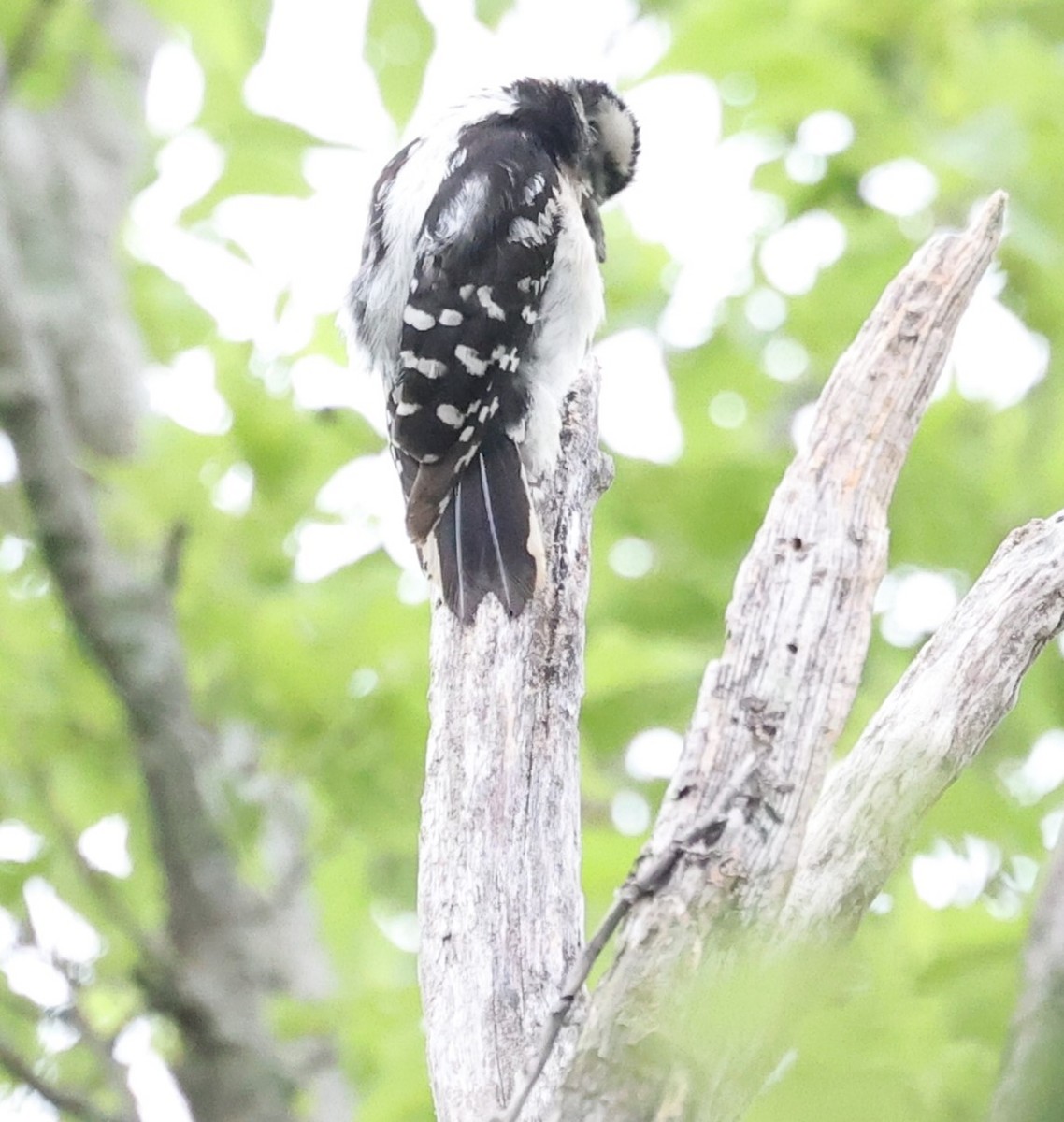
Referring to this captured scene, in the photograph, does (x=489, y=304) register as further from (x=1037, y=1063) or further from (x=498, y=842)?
(x=1037, y=1063)

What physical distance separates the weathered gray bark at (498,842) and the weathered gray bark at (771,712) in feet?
1.21

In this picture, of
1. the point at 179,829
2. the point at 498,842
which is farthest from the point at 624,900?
the point at 179,829

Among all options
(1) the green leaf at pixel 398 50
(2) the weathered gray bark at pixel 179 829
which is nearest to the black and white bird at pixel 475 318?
(1) the green leaf at pixel 398 50

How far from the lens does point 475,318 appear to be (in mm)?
3080

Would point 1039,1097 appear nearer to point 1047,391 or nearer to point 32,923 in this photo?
point 32,923

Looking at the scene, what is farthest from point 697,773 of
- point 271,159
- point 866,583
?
point 271,159

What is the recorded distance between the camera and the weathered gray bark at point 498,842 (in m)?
1.95

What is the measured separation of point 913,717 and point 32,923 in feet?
7.29

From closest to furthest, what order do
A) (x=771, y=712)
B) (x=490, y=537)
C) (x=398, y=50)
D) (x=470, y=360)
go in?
(x=771, y=712), (x=490, y=537), (x=470, y=360), (x=398, y=50)

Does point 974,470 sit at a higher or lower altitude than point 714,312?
lower

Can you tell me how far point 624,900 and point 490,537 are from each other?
1165 millimetres

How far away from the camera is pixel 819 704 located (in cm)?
192

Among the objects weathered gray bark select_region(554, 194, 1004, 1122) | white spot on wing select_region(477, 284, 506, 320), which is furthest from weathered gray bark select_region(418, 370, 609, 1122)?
white spot on wing select_region(477, 284, 506, 320)

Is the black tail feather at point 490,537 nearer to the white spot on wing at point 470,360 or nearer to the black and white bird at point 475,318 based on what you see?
the black and white bird at point 475,318
